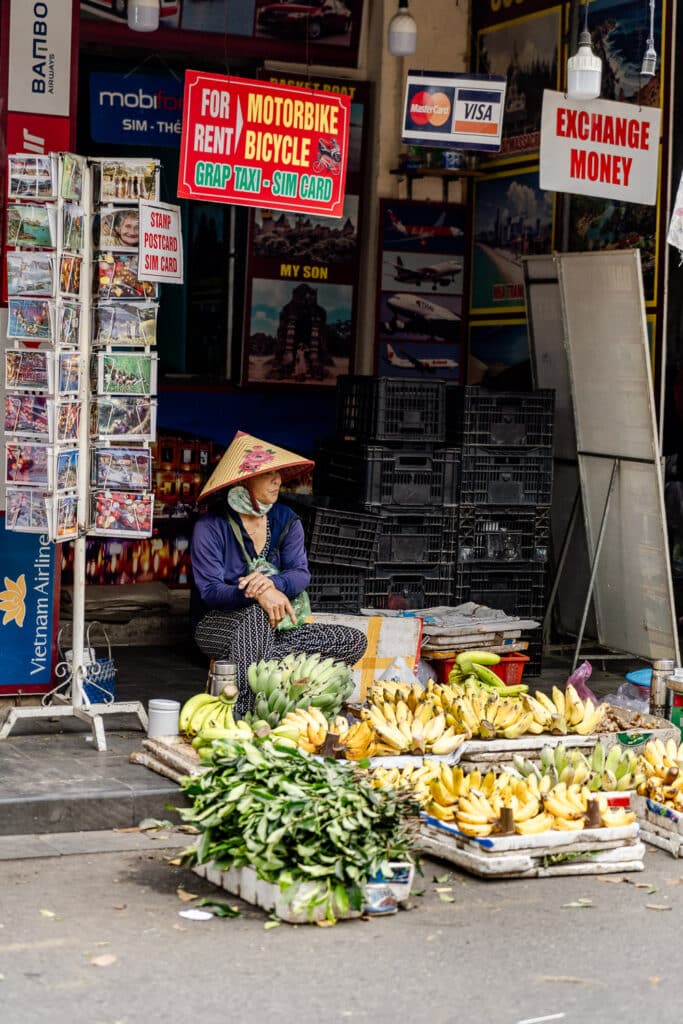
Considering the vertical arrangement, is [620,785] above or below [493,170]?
below

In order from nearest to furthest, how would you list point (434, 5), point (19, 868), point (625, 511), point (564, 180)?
point (19, 868), point (564, 180), point (625, 511), point (434, 5)

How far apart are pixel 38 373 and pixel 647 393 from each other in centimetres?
A: 375

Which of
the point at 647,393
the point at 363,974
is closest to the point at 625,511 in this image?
the point at 647,393

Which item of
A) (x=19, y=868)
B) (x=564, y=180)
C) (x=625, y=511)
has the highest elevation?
(x=564, y=180)

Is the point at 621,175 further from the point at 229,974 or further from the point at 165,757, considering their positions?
the point at 229,974

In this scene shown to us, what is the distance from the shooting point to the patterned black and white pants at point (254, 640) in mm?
8453

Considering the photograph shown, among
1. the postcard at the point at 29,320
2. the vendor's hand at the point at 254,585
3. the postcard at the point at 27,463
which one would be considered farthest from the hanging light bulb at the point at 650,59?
the postcard at the point at 27,463

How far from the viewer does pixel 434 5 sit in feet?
39.1

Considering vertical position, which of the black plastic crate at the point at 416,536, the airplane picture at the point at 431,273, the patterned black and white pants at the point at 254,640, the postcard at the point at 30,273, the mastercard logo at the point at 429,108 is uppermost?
the mastercard logo at the point at 429,108

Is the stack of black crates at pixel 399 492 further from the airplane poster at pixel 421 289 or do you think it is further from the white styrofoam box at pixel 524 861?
the white styrofoam box at pixel 524 861

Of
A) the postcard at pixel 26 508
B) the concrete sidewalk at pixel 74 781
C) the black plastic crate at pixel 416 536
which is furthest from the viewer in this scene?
the black plastic crate at pixel 416 536

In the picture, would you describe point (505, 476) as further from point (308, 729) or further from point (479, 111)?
point (308, 729)

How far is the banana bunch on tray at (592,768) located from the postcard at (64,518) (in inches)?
95.1

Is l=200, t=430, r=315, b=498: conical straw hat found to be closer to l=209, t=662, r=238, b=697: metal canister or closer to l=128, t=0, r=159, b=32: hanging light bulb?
l=209, t=662, r=238, b=697: metal canister
